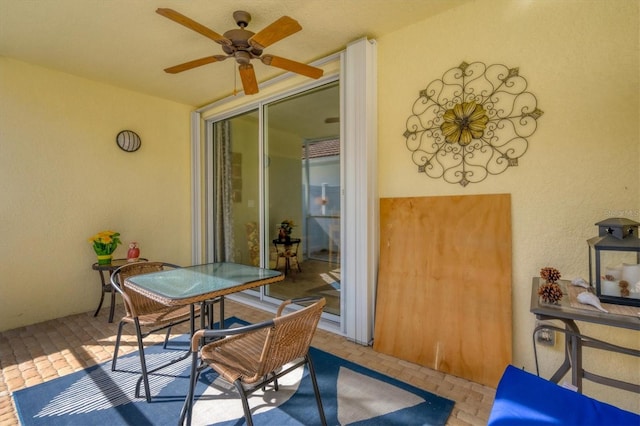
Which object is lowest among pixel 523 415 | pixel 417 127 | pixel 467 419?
pixel 467 419

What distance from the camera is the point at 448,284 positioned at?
2201 mm

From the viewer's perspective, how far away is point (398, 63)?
253 cm

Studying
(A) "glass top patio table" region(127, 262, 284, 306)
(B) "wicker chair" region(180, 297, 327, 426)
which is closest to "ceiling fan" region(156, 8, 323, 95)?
(A) "glass top patio table" region(127, 262, 284, 306)

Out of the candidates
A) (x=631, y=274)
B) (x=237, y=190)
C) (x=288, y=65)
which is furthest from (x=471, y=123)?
(x=237, y=190)

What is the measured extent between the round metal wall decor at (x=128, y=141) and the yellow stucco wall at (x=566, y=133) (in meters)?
3.75

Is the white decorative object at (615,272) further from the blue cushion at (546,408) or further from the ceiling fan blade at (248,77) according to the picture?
the ceiling fan blade at (248,77)

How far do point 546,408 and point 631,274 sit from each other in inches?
30.4

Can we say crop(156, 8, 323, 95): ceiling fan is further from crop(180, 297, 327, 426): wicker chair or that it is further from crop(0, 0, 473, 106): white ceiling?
crop(180, 297, 327, 426): wicker chair

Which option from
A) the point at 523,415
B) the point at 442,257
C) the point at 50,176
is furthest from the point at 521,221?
the point at 50,176

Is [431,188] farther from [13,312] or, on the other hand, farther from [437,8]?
[13,312]

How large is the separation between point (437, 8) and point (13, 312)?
192 inches

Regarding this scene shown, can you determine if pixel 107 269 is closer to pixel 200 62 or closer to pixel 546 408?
pixel 200 62

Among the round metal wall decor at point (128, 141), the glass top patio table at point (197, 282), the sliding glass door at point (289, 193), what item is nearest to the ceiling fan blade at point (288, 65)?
the sliding glass door at point (289, 193)

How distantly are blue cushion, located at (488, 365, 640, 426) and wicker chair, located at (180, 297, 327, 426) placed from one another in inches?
32.5
